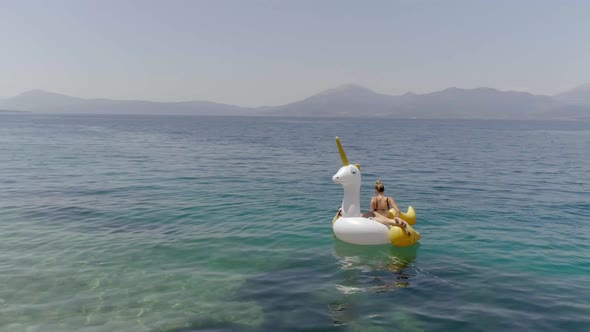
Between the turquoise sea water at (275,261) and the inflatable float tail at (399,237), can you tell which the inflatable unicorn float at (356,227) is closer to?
the inflatable float tail at (399,237)

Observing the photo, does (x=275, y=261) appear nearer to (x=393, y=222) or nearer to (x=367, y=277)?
(x=367, y=277)

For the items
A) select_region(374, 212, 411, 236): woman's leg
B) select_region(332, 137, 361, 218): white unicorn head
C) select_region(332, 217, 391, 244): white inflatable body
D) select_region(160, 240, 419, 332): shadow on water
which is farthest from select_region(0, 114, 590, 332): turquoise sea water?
select_region(332, 137, 361, 218): white unicorn head

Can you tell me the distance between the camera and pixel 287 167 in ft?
115

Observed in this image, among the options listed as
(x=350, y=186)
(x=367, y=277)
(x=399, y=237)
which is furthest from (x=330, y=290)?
(x=350, y=186)

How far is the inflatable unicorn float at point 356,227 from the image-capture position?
43.3 ft

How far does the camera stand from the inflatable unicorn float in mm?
13211

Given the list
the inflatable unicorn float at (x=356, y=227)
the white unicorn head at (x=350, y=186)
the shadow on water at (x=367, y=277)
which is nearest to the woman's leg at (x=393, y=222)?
the inflatable unicorn float at (x=356, y=227)

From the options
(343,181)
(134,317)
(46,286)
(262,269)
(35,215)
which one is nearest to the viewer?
(134,317)

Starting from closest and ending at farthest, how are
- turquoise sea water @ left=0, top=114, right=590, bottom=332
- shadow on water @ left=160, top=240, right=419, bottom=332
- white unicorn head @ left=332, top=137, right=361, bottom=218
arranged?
shadow on water @ left=160, top=240, right=419, bottom=332 → turquoise sea water @ left=0, top=114, right=590, bottom=332 → white unicorn head @ left=332, top=137, right=361, bottom=218

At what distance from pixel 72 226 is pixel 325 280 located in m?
10.8

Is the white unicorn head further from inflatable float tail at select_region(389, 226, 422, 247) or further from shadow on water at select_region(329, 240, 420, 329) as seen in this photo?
inflatable float tail at select_region(389, 226, 422, 247)

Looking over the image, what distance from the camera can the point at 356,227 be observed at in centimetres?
1334

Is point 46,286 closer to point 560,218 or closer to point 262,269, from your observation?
point 262,269

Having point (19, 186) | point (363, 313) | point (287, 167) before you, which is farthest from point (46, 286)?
point (287, 167)
